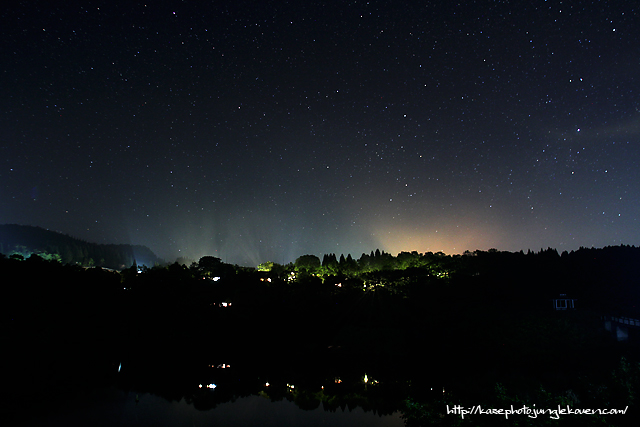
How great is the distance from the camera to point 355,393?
2083cm

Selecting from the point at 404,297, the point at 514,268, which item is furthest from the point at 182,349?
the point at 514,268

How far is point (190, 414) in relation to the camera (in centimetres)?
1761

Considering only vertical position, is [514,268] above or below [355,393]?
above

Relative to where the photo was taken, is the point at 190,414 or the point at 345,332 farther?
the point at 345,332

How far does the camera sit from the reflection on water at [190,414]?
16472 mm

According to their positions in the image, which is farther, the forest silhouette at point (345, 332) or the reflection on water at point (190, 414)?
the forest silhouette at point (345, 332)

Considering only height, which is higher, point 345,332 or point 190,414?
point 190,414

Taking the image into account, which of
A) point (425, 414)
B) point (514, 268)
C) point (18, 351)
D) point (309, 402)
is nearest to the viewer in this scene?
point (425, 414)

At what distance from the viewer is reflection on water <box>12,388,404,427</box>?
16.5 m

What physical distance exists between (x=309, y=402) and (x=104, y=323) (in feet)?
97.4

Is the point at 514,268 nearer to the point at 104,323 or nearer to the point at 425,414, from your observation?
the point at 425,414

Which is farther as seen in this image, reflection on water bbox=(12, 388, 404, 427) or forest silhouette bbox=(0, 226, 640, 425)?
forest silhouette bbox=(0, 226, 640, 425)

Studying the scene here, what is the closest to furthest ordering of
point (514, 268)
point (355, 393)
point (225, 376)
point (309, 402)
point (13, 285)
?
point (309, 402)
point (355, 393)
point (225, 376)
point (13, 285)
point (514, 268)

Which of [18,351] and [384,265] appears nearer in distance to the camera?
[18,351]
